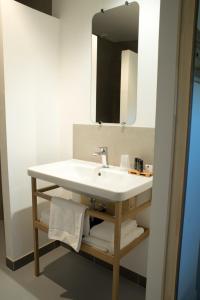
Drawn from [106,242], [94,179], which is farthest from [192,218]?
[94,179]

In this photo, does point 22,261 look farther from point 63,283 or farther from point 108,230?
point 108,230

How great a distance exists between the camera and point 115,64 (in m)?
1.82

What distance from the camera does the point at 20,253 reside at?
6.63 feet

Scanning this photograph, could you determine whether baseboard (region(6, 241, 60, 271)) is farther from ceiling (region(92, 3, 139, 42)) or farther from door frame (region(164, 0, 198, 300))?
ceiling (region(92, 3, 139, 42))

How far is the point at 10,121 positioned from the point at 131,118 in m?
0.92

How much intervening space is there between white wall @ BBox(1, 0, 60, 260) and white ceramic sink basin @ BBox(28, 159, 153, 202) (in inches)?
10.4

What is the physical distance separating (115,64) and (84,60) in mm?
299

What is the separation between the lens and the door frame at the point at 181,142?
Result: 867 millimetres

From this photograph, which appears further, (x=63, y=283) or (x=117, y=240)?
(x=63, y=283)

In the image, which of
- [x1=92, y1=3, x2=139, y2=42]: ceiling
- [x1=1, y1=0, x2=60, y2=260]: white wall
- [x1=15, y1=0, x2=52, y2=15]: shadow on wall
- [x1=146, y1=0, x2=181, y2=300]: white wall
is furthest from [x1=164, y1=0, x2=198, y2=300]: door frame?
[x1=15, y1=0, x2=52, y2=15]: shadow on wall

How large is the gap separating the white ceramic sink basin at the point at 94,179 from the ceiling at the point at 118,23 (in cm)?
96

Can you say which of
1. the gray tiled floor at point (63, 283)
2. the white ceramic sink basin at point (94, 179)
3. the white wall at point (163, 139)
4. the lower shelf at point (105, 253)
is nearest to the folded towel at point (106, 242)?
the lower shelf at point (105, 253)

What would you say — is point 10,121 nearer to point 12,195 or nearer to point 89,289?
point 12,195

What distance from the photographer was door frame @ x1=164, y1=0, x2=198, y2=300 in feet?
2.84
